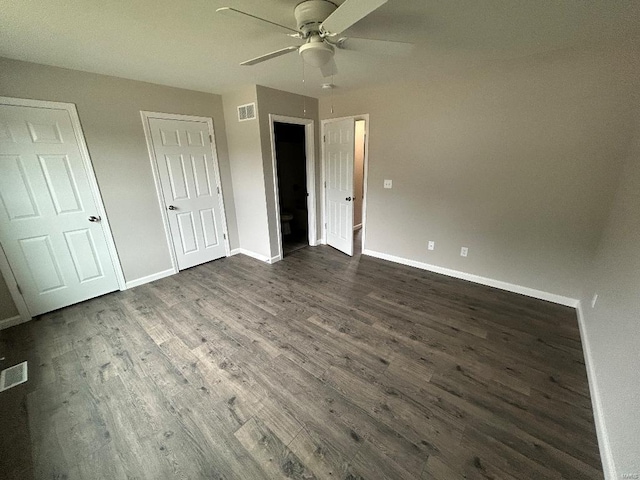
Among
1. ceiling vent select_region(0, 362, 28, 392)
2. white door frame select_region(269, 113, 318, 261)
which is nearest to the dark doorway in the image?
white door frame select_region(269, 113, 318, 261)

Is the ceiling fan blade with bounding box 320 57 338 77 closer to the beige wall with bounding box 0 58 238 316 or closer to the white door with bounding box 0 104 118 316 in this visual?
the beige wall with bounding box 0 58 238 316

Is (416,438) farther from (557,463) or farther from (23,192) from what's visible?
(23,192)

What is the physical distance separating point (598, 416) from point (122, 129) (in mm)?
4704

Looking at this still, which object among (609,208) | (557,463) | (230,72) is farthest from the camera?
(230,72)

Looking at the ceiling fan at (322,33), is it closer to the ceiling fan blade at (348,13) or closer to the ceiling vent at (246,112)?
the ceiling fan blade at (348,13)

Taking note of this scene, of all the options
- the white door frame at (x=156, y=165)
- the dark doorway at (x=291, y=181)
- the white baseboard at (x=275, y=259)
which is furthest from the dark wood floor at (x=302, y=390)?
the dark doorway at (x=291, y=181)

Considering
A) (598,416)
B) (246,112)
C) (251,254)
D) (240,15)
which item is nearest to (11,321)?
(251,254)

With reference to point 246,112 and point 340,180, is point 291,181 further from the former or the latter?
point 246,112

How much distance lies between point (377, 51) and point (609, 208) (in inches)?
97.9

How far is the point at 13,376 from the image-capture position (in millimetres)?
1896

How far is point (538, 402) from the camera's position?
1.62m

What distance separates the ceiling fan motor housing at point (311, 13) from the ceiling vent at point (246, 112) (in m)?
1.87

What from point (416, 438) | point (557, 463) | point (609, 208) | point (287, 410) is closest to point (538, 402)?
point (557, 463)

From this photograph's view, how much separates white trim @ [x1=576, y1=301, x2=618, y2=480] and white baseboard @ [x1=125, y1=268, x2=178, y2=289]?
421 centimetres
